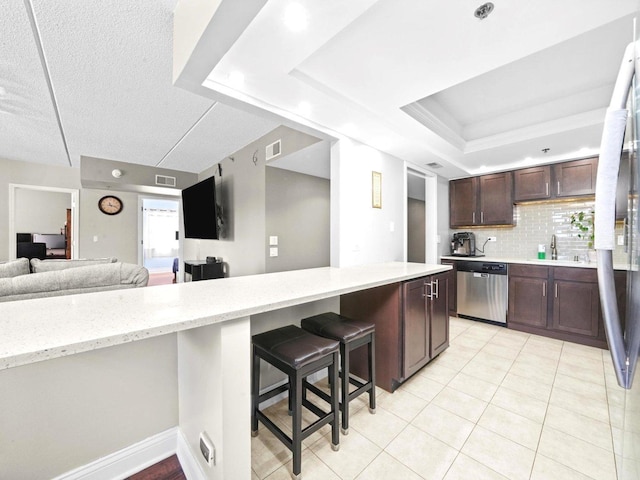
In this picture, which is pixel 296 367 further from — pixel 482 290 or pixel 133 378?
pixel 482 290

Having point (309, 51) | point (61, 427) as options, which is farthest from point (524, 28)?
point (61, 427)

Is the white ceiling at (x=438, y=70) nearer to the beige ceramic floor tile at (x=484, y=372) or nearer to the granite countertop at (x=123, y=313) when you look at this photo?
the granite countertop at (x=123, y=313)

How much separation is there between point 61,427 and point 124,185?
430 centimetres

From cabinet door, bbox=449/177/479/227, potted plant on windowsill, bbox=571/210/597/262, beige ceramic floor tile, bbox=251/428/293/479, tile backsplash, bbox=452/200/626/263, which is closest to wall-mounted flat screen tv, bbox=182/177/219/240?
beige ceramic floor tile, bbox=251/428/293/479

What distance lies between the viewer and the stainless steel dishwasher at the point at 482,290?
3498 millimetres

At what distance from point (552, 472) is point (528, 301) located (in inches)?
94.9

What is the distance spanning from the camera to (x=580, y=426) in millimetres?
1713

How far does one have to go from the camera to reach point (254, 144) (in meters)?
3.37

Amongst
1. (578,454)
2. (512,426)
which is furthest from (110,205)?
(578,454)

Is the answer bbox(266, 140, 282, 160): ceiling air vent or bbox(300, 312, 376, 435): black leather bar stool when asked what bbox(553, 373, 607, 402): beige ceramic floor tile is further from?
bbox(266, 140, 282, 160): ceiling air vent

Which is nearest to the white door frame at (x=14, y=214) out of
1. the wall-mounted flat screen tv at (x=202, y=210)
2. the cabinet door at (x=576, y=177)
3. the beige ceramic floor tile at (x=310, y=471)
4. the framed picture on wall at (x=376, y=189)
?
the wall-mounted flat screen tv at (x=202, y=210)

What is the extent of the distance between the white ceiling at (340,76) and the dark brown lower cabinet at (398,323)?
1422mm

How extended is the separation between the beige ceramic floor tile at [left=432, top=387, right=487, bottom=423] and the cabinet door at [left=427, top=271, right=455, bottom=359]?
0.37 meters

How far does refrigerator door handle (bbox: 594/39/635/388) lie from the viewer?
30.6 inches
